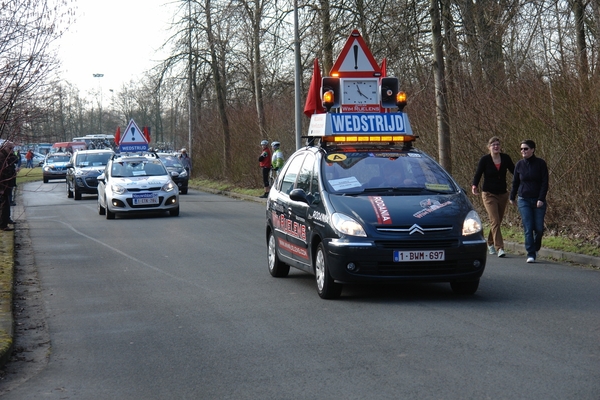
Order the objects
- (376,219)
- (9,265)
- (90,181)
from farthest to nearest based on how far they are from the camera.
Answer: (90,181) → (9,265) → (376,219)

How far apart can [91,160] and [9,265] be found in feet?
69.8

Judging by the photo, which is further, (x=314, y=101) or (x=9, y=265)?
(x=9, y=265)

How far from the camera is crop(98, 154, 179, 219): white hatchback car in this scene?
22.7 meters

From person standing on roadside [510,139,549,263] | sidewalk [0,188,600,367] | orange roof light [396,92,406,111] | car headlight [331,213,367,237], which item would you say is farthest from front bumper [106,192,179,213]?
car headlight [331,213,367,237]

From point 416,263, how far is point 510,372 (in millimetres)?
3049

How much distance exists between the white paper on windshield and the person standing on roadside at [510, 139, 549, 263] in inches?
155

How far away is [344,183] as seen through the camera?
33.3 ft

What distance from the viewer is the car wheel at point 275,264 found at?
11664 millimetres

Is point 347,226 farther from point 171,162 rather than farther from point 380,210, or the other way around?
point 171,162

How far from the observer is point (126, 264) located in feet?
44.8

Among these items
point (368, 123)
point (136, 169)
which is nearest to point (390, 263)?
point (368, 123)

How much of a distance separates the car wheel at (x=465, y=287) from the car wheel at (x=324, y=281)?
4.17 ft

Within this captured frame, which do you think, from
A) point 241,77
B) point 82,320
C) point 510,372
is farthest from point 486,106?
point 241,77

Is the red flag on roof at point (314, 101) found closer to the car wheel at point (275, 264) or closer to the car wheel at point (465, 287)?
the car wheel at point (275, 264)
